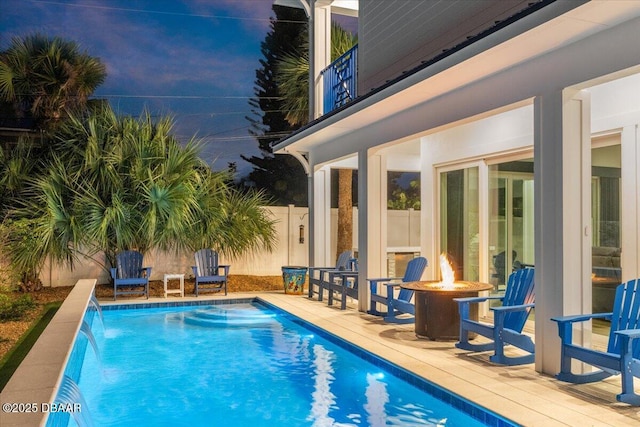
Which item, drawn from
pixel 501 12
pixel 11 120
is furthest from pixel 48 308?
pixel 11 120

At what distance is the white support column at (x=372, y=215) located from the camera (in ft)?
28.0

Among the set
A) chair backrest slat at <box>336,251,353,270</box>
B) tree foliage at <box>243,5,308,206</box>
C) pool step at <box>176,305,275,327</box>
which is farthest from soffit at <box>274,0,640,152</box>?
tree foliage at <box>243,5,308,206</box>

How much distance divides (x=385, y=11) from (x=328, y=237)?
4.85 meters

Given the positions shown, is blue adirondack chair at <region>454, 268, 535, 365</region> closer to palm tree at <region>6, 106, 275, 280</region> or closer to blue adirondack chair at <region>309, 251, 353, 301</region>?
blue adirondack chair at <region>309, 251, 353, 301</region>

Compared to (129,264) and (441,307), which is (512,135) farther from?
(129,264)

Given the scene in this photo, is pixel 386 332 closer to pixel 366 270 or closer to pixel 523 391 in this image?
pixel 366 270

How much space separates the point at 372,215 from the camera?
858cm

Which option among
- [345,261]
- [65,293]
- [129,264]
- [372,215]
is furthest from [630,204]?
[65,293]

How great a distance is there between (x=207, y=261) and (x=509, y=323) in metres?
7.32

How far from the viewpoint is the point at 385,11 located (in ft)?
28.2

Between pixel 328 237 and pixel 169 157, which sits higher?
pixel 169 157

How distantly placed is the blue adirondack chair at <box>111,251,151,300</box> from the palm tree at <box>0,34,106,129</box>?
4217 millimetres

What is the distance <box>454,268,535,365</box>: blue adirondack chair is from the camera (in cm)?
530

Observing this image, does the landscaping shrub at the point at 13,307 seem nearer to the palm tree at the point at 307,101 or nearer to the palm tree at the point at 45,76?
the palm tree at the point at 45,76
